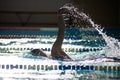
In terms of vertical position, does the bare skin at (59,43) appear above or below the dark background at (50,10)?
below

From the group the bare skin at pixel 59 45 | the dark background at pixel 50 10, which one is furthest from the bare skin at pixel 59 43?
the dark background at pixel 50 10

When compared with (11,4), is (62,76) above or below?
below

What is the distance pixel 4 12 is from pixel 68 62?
8270 millimetres

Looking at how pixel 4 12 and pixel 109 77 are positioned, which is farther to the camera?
pixel 4 12

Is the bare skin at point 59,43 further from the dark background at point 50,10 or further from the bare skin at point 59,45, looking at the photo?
the dark background at point 50,10

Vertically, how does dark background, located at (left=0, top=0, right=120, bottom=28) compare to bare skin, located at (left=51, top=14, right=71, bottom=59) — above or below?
above

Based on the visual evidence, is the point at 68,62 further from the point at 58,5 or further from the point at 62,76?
the point at 58,5

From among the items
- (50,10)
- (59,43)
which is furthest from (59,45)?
(50,10)

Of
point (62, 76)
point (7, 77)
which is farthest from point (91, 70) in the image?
point (7, 77)

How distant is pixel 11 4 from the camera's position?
1365 cm

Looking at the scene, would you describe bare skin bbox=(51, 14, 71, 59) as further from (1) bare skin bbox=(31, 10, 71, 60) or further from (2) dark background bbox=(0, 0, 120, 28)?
(2) dark background bbox=(0, 0, 120, 28)

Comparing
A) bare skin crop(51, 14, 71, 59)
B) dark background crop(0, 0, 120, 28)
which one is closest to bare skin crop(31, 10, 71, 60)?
bare skin crop(51, 14, 71, 59)

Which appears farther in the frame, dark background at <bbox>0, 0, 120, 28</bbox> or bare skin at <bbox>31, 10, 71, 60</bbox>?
dark background at <bbox>0, 0, 120, 28</bbox>

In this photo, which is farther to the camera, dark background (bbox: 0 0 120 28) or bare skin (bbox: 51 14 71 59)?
dark background (bbox: 0 0 120 28)
